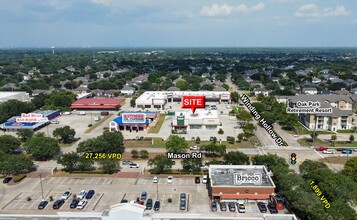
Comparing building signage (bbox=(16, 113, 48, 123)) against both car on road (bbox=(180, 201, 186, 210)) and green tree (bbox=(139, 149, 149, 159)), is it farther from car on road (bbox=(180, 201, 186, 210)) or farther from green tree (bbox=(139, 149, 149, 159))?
car on road (bbox=(180, 201, 186, 210))

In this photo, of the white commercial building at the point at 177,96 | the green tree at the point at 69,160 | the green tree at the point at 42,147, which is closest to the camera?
the green tree at the point at 69,160

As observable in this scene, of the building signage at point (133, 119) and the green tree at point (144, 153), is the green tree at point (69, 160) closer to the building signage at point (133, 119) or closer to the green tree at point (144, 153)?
the green tree at point (144, 153)

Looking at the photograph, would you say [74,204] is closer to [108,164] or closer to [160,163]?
[108,164]

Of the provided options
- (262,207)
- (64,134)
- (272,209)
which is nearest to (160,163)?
(262,207)

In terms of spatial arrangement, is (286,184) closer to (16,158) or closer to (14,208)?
(14,208)

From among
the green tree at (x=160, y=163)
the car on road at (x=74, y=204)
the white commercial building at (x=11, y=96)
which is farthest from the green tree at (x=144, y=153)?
the white commercial building at (x=11, y=96)

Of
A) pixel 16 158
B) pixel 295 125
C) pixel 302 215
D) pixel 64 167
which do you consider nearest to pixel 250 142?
pixel 295 125

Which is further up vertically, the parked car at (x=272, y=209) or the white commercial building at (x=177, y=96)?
the white commercial building at (x=177, y=96)

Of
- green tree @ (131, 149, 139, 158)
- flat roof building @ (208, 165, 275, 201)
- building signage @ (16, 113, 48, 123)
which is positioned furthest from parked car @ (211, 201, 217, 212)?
building signage @ (16, 113, 48, 123)

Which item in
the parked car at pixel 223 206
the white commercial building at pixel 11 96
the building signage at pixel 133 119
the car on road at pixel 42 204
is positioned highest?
the white commercial building at pixel 11 96
